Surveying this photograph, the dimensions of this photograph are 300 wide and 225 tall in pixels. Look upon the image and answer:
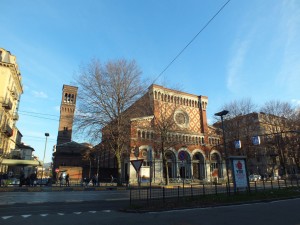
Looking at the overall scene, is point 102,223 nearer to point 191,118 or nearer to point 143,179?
point 143,179

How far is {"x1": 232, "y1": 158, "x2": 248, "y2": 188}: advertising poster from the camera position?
52.5 ft

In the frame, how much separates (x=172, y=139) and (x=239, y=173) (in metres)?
22.2

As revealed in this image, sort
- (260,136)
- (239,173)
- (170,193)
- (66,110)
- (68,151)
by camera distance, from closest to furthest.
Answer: (239,173)
(170,193)
(260,136)
(68,151)
(66,110)

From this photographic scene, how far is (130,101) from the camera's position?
31.1 m

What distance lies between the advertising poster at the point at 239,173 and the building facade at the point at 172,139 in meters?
17.0

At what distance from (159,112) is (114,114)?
480 inches

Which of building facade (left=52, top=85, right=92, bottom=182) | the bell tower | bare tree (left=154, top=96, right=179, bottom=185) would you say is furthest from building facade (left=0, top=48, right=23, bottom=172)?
the bell tower

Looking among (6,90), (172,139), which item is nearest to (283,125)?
(172,139)

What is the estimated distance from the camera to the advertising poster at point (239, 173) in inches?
631

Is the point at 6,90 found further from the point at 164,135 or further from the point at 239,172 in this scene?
the point at 239,172

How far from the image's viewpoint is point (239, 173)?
1631cm

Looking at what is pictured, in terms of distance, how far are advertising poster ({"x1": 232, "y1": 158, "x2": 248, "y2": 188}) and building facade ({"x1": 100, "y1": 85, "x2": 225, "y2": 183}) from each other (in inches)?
669

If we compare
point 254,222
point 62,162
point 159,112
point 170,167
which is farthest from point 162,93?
point 254,222

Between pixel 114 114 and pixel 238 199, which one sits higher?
pixel 114 114
